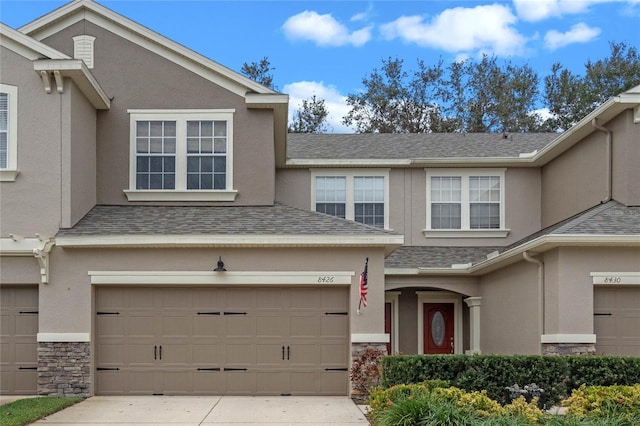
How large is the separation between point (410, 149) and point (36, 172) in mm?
10919

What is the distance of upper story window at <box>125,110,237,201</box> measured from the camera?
651 inches

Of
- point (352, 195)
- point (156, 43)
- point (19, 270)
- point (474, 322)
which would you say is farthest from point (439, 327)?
point (19, 270)

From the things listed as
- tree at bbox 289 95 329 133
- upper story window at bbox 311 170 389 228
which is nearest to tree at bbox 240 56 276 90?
tree at bbox 289 95 329 133

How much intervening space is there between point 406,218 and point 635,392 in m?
10.8

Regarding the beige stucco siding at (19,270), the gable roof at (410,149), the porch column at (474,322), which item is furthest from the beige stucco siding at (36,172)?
the porch column at (474,322)

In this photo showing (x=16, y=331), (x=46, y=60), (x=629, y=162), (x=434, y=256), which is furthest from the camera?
(x=434, y=256)

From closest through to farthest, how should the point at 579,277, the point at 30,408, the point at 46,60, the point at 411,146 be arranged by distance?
1. the point at 30,408
2. the point at 579,277
3. the point at 46,60
4. the point at 411,146

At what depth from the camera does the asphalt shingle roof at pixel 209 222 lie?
14.5 meters

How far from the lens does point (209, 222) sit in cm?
1519

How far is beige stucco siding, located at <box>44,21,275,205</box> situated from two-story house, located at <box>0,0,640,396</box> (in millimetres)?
31

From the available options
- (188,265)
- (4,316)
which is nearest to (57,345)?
(4,316)

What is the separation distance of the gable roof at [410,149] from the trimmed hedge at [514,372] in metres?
8.83

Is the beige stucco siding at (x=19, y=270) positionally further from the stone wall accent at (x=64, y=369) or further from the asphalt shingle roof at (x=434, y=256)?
the asphalt shingle roof at (x=434, y=256)

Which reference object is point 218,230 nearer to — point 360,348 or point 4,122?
point 360,348
